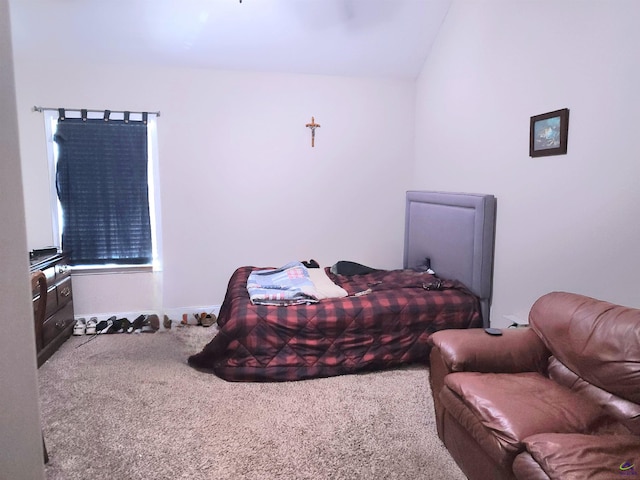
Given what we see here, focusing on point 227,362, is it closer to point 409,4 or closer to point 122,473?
point 122,473

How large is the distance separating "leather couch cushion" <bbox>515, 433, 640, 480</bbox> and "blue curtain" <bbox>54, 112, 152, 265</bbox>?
3569 mm

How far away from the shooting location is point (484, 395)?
1851 mm

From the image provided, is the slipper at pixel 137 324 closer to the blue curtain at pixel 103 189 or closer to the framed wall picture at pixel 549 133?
the blue curtain at pixel 103 189

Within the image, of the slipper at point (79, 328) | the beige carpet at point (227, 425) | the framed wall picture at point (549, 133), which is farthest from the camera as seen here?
the slipper at point (79, 328)

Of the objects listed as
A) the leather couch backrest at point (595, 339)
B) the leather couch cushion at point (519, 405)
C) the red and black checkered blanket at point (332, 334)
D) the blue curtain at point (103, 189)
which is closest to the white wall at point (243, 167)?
the blue curtain at point (103, 189)

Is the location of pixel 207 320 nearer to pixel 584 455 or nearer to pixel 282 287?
pixel 282 287

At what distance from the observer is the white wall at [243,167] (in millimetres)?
3846

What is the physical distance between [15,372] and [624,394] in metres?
2.10

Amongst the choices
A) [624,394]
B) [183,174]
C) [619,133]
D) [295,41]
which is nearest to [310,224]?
[183,174]

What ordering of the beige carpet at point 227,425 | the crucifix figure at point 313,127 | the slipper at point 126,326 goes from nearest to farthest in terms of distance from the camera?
the beige carpet at point 227,425 → the slipper at point 126,326 → the crucifix figure at point 313,127

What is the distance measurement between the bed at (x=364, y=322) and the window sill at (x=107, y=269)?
3.53ft

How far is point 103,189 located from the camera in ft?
12.8

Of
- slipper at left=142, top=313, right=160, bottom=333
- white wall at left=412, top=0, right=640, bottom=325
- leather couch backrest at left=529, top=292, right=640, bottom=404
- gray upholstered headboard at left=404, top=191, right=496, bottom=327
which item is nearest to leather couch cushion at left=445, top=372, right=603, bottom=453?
leather couch backrest at left=529, top=292, right=640, bottom=404

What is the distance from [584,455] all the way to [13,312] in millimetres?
1735
